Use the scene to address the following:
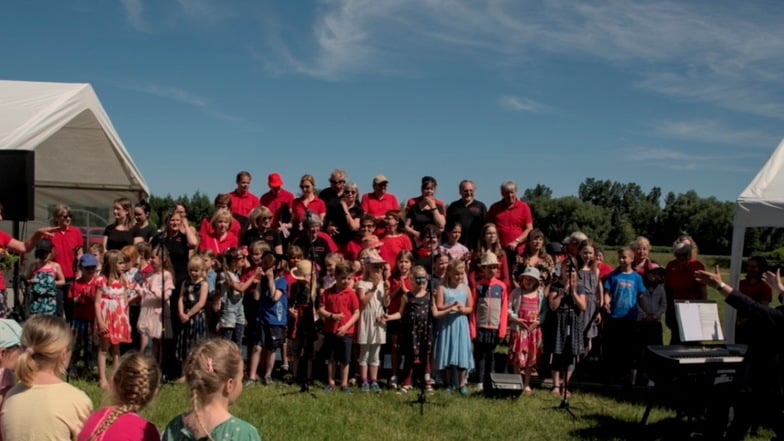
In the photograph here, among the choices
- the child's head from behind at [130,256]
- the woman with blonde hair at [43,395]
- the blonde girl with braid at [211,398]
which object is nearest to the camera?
the blonde girl with braid at [211,398]

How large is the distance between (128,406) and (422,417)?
4130 millimetres

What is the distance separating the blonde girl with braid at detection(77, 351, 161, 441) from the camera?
264 cm

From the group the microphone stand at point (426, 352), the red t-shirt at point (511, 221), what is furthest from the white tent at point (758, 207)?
the microphone stand at point (426, 352)

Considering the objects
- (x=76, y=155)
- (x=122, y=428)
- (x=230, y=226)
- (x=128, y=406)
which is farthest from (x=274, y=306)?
(x=76, y=155)

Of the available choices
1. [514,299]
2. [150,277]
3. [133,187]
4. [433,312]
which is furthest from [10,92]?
[514,299]

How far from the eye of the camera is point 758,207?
25.6 ft

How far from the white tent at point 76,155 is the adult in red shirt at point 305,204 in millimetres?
3504

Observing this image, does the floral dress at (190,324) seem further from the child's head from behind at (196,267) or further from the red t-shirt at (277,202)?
the red t-shirt at (277,202)

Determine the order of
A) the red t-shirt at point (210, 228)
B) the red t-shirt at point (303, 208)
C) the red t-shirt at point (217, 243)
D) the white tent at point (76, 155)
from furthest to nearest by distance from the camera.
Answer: the white tent at point (76, 155), the red t-shirt at point (303, 208), the red t-shirt at point (210, 228), the red t-shirt at point (217, 243)

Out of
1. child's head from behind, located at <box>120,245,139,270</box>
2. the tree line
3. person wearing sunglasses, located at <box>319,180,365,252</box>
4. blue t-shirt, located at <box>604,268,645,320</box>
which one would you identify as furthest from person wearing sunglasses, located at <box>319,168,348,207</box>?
the tree line

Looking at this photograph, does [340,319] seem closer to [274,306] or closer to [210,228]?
[274,306]

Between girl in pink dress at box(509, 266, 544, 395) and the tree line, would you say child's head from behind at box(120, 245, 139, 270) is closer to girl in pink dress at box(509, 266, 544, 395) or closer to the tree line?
girl in pink dress at box(509, 266, 544, 395)

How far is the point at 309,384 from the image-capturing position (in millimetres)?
7602

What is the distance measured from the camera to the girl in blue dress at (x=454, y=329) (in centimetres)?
759
